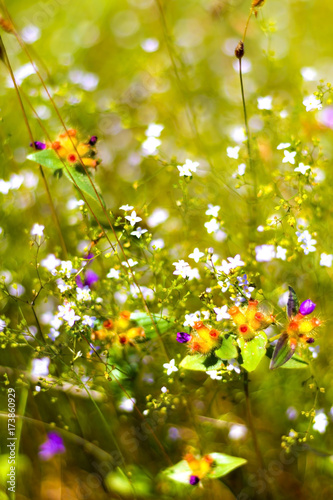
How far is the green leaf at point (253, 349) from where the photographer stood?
0.68 meters

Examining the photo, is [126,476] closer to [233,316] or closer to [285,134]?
[233,316]

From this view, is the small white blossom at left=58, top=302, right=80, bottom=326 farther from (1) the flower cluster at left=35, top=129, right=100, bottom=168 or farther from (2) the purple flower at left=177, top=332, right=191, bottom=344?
(1) the flower cluster at left=35, top=129, right=100, bottom=168

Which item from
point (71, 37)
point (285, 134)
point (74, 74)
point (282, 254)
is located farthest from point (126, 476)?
point (71, 37)

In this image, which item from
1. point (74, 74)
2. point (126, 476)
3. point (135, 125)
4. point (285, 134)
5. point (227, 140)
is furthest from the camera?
point (74, 74)

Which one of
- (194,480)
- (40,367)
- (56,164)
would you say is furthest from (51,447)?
(56,164)

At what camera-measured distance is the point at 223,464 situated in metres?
0.77

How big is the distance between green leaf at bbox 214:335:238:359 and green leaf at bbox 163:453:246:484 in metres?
0.18

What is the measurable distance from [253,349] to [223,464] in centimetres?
23

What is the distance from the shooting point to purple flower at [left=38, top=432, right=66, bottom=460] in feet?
2.86

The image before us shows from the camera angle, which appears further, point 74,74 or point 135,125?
point 74,74

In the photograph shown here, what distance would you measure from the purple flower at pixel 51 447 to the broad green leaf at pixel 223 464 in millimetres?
289

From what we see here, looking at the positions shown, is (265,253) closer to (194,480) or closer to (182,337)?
(182,337)

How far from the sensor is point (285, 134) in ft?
3.55

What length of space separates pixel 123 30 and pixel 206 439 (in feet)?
4.31
